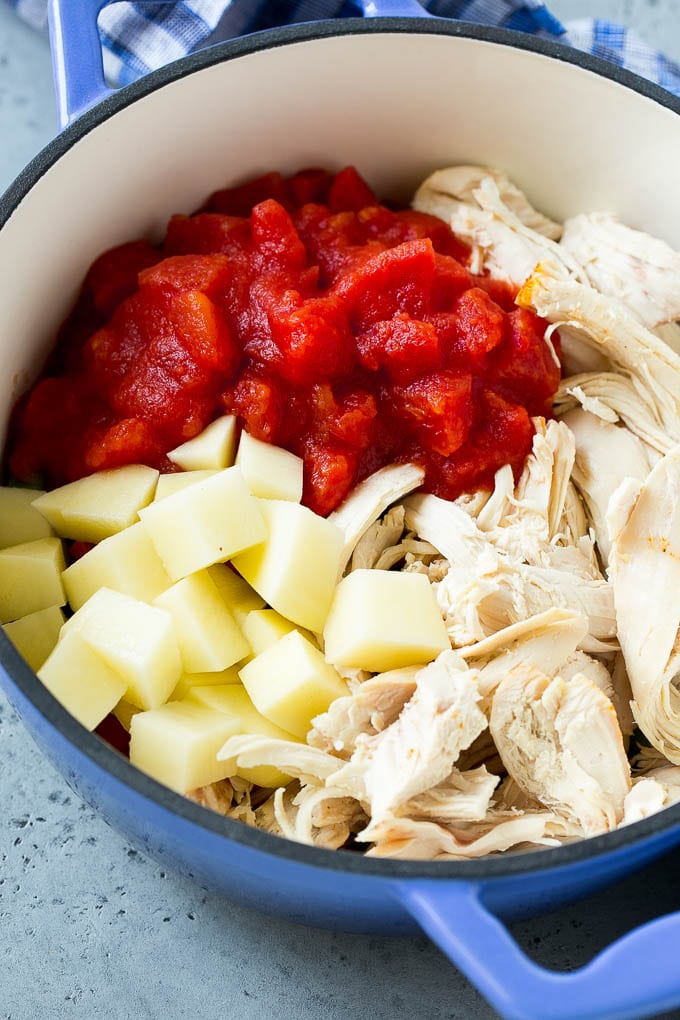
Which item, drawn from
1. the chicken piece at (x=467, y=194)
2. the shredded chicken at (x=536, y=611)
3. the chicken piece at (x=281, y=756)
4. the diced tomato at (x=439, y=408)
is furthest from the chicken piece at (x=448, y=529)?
the chicken piece at (x=467, y=194)

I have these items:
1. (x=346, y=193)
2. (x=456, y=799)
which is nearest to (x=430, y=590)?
(x=456, y=799)

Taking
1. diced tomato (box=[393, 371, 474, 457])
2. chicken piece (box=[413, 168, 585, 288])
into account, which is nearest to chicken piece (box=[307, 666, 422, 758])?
diced tomato (box=[393, 371, 474, 457])

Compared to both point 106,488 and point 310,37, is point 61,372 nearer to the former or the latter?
point 106,488

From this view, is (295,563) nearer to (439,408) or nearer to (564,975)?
(439,408)

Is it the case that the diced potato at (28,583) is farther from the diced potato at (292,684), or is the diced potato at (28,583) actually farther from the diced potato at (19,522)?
the diced potato at (292,684)

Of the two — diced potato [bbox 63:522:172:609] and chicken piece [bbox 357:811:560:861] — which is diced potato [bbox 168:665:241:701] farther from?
chicken piece [bbox 357:811:560:861]

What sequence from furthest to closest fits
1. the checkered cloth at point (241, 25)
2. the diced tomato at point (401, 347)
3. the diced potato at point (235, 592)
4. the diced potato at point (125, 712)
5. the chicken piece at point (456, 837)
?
the checkered cloth at point (241, 25)
the diced tomato at point (401, 347)
the diced potato at point (235, 592)
the diced potato at point (125, 712)
the chicken piece at point (456, 837)

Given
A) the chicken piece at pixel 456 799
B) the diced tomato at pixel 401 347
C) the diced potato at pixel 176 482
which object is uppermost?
the diced tomato at pixel 401 347
